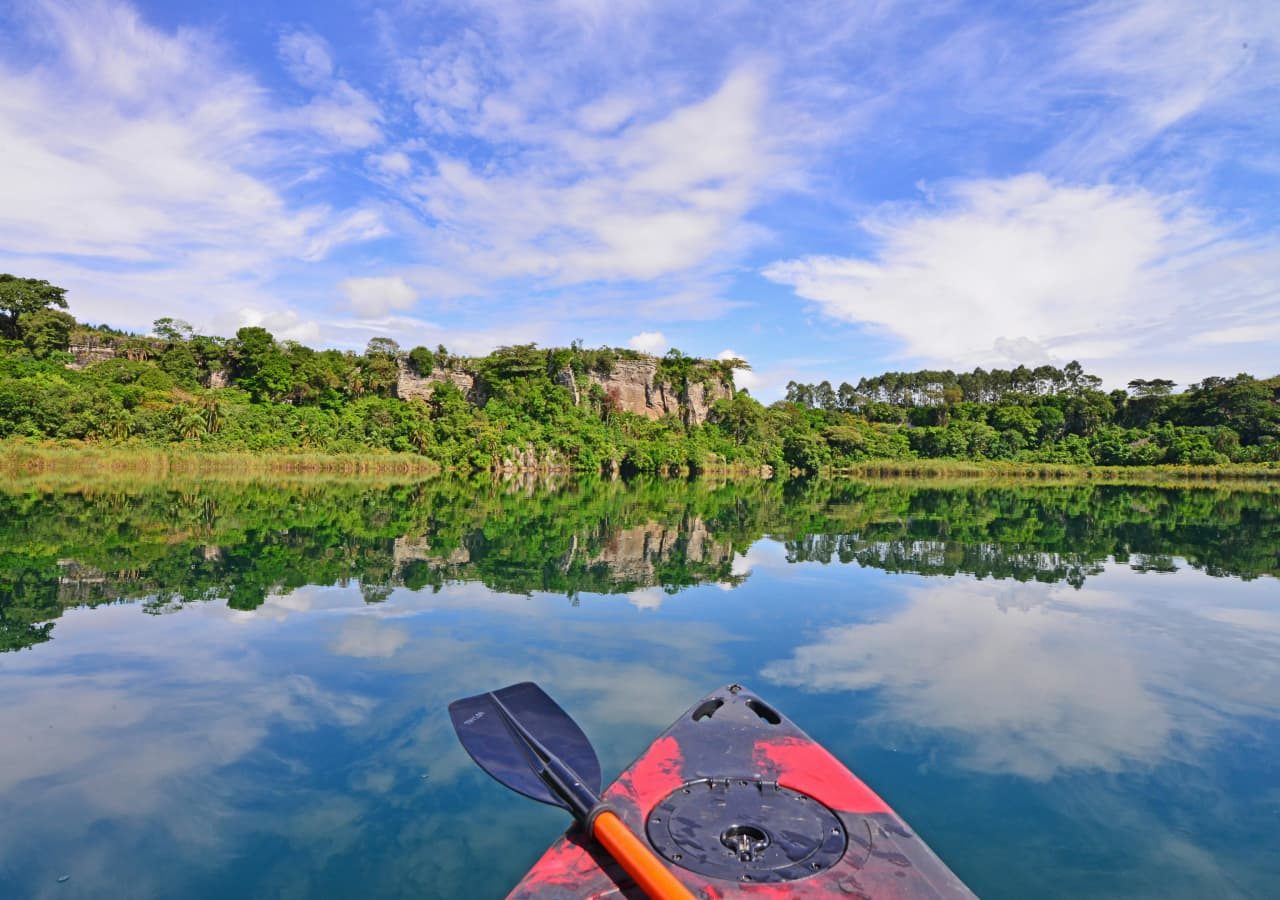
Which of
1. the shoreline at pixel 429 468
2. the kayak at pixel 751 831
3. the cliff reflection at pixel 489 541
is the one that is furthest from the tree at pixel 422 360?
the kayak at pixel 751 831

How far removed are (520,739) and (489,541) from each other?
9.54 meters

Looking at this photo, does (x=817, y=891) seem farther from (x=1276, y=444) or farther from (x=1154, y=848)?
(x=1276, y=444)

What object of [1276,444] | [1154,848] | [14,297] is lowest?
[1154,848]

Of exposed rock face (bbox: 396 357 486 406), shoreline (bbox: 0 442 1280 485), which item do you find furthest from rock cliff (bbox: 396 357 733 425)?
shoreline (bbox: 0 442 1280 485)

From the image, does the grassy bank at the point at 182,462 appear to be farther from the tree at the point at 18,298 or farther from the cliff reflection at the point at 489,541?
the tree at the point at 18,298

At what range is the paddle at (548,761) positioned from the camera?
2.55 metres

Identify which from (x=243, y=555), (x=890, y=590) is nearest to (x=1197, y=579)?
(x=890, y=590)

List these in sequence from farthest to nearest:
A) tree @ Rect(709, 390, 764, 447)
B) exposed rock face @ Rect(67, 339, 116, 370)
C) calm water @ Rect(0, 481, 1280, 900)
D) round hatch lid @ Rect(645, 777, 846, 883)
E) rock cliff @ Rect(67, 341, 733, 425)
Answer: tree @ Rect(709, 390, 764, 447), rock cliff @ Rect(67, 341, 733, 425), exposed rock face @ Rect(67, 339, 116, 370), calm water @ Rect(0, 481, 1280, 900), round hatch lid @ Rect(645, 777, 846, 883)

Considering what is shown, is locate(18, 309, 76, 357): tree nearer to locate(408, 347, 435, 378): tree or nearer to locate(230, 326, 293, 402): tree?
locate(230, 326, 293, 402): tree

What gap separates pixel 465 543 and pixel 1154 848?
36.6 ft

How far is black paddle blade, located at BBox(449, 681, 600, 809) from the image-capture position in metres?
3.66

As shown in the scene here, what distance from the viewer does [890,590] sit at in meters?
9.69

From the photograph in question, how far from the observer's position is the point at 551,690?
5613 millimetres

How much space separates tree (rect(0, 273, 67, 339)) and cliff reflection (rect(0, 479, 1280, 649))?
28.1 meters
